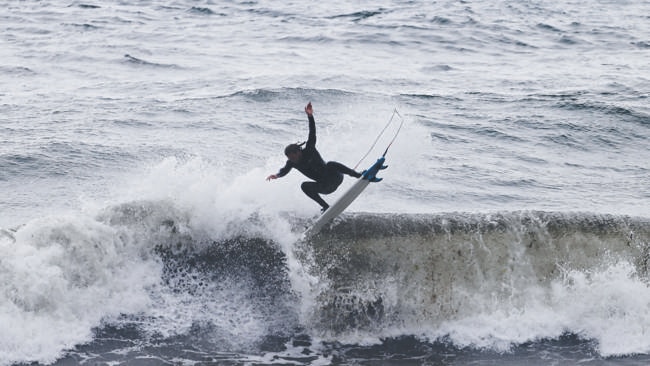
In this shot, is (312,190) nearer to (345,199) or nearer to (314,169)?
(314,169)

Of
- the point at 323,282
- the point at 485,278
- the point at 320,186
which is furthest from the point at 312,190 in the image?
the point at 485,278

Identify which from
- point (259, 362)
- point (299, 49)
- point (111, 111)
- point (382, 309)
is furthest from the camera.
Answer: point (299, 49)

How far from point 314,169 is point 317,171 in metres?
0.06

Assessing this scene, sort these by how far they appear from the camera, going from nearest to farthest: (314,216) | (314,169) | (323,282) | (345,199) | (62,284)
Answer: (62,284) < (323,282) < (314,169) < (345,199) < (314,216)

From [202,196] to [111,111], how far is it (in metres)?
10.0

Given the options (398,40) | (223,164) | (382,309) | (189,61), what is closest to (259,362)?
(382,309)

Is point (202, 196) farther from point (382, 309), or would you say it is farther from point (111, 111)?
point (111, 111)

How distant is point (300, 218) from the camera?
430 inches

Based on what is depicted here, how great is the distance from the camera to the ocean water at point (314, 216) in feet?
31.7

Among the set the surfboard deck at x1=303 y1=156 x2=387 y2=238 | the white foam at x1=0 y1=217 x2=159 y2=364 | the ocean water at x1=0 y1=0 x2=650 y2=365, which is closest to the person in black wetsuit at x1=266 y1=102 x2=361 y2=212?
the surfboard deck at x1=303 y1=156 x2=387 y2=238

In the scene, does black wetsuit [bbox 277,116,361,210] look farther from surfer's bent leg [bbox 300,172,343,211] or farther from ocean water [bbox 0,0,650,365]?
ocean water [bbox 0,0,650,365]

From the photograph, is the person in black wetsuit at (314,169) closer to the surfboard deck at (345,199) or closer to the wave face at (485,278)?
the surfboard deck at (345,199)

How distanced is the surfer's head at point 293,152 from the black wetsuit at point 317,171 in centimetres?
7

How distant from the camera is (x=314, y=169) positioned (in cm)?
1064
